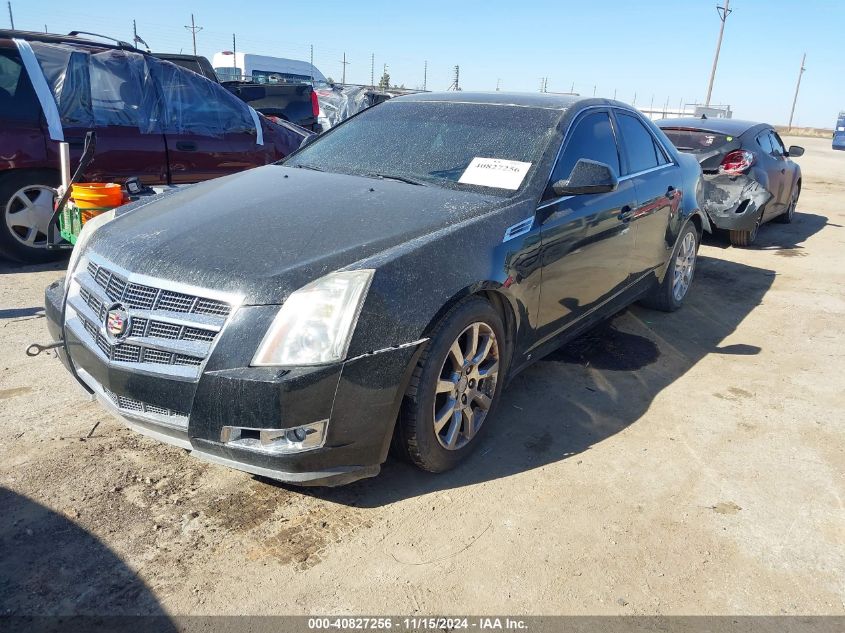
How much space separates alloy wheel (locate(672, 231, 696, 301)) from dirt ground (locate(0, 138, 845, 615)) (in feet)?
4.95

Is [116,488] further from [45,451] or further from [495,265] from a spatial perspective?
[495,265]

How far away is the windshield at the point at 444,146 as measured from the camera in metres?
3.49

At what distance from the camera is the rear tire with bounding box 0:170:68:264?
5.60m

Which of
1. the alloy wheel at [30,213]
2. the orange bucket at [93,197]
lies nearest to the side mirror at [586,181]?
the orange bucket at [93,197]

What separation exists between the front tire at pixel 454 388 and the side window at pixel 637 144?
6.56ft

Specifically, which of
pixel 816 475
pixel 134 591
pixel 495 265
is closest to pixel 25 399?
pixel 134 591

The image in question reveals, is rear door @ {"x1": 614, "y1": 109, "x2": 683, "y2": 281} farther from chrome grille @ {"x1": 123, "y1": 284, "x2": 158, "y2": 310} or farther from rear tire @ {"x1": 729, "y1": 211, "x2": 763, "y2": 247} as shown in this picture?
rear tire @ {"x1": 729, "y1": 211, "x2": 763, "y2": 247}

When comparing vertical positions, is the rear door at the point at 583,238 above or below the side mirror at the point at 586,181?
below

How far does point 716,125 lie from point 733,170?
2.73 ft

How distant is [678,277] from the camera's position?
554cm

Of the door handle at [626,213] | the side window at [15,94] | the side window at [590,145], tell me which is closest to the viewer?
the side window at [590,145]

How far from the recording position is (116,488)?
276 cm

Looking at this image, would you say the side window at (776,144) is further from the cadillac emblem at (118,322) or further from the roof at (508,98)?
the cadillac emblem at (118,322)

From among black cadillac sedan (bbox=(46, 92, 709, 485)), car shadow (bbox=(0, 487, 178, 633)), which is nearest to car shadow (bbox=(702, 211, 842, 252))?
black cadillac sedan (bbox=(46, 92, 709, 485))
